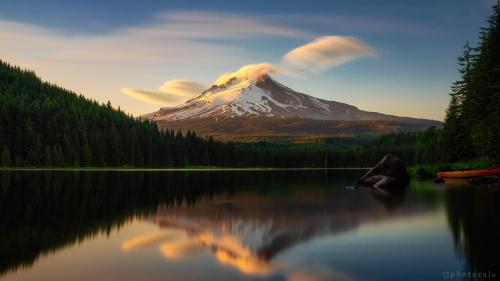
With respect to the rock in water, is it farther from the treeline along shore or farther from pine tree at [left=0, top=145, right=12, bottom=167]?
pine tree at [left=0, top=145, right=12, bottom=167]

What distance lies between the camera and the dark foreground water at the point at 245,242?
14367 mm

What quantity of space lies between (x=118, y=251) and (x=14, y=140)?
468ft

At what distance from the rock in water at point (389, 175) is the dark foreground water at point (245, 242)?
92.8ft

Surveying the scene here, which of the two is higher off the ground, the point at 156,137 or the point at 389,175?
the point at 156,137

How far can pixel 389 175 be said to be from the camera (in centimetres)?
6206

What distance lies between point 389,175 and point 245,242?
46.1 meters

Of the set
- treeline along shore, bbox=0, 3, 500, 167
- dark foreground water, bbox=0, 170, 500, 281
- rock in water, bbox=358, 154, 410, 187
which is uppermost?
treeline along shore, bbox=0, 3, 500, 167

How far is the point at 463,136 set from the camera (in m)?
85.1

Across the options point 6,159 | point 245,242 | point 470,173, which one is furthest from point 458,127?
point 6,159

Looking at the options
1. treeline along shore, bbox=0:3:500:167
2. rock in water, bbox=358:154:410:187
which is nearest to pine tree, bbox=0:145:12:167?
treeline along shore, bbox=0:3:500:167

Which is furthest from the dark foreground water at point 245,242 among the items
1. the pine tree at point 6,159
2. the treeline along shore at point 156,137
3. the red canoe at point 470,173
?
the pine tree at point 6,159

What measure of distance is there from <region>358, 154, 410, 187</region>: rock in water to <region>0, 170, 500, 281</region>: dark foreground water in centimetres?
2830

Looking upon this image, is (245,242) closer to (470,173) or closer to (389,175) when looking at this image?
(389,175)

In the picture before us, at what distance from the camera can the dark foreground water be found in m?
14.4
